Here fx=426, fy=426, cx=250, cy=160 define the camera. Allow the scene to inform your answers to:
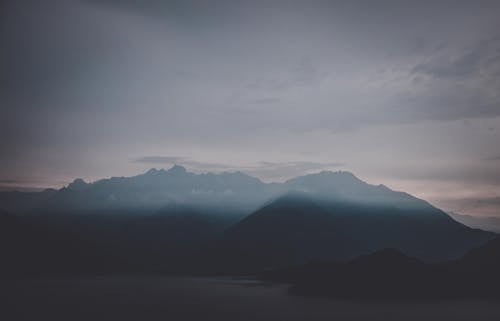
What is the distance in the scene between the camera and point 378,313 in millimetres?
151125

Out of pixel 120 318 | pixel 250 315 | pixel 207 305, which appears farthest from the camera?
pixel 207 305

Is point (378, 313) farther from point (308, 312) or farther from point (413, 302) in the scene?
point (413, 302)

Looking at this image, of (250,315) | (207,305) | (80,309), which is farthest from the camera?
(207,305)

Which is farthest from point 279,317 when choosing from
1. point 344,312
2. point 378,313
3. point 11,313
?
point 11,313

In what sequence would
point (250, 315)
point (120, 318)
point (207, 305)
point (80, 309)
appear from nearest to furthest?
point (120, 318) → point (250, 315) → point (80, 309) → point (207, 305)

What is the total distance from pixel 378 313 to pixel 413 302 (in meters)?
39.1

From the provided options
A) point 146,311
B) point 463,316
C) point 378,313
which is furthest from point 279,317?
point 463,316

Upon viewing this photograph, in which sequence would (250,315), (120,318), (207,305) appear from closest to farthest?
(120,318) → (250,315) → (207,305)

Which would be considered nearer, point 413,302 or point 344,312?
point 344,312

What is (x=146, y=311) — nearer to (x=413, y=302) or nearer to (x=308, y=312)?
(x=308, y=312)

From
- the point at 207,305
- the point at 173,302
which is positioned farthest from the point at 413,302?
the point at 173,302

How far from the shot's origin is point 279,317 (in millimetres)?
139500

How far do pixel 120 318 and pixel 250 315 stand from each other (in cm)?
4258

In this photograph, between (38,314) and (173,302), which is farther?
(173,302)
